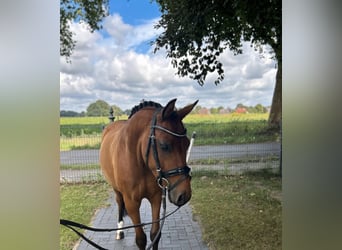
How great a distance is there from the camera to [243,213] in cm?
168

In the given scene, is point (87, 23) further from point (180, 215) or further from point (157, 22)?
point (180, 215)

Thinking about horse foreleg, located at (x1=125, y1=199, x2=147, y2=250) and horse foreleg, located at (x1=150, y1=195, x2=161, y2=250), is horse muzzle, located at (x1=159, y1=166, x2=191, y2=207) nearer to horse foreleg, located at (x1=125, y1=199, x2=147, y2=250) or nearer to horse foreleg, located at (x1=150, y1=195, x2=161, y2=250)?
horse foreleg, located at (x1=150, y1=195, x2=161, y2=250)

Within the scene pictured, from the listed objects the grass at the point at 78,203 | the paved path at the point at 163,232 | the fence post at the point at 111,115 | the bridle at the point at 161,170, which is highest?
the fence post at the point at 111,115

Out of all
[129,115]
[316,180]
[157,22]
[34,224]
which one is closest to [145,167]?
[129,115]

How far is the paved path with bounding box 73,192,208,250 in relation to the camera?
156 centimetres

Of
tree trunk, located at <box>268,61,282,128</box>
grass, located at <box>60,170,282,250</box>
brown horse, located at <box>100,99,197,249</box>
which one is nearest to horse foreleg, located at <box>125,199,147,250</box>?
brown horse, located at <box>100,99,197,249</box>

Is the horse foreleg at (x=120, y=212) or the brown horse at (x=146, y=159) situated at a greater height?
the brown horse at (x=146, y=159)

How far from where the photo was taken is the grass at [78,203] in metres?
1.52

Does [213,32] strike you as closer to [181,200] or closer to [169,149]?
[169,149]

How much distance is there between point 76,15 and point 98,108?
0.47 m

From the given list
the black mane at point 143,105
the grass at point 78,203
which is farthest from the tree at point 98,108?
the grass at point 78,203

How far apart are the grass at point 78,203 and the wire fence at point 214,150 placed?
0.04 metres

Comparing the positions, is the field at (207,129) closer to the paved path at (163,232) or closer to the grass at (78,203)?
the grass at (78,203)

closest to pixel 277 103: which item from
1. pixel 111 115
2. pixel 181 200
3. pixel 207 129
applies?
pixel 207 129
